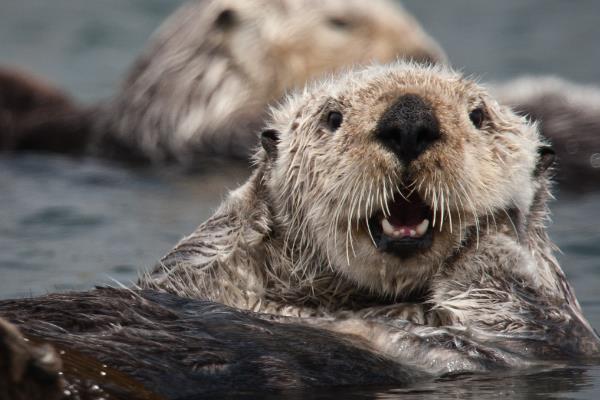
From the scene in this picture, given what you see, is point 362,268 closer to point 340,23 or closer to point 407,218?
point 407,218

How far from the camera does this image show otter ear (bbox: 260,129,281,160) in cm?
514

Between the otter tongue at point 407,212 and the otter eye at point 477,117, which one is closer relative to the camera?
the otter tongue at point 407,212

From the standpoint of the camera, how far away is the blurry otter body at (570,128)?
872cm

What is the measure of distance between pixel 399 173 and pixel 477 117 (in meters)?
0.58

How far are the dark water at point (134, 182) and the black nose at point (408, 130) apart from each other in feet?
2.49

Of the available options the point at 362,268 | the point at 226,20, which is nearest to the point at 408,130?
the point at 362,268

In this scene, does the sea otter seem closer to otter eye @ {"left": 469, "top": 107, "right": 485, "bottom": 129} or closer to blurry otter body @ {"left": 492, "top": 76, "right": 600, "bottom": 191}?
otter eye @ {"left": 469, "top": 107, "right": 485, "bottom": 129}

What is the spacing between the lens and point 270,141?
16.9 ft

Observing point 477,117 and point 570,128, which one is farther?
point 570,128

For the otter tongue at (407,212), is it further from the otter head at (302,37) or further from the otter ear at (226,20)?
the otter ear at (226,20)

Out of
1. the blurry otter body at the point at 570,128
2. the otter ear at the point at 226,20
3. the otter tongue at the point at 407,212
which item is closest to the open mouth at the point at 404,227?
the otter tongue at the point at 407,212

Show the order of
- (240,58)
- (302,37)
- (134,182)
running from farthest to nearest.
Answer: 1. (240,58)
2. (302,37)
3. (134,182)

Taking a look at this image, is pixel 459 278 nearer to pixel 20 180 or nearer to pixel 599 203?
pixel 599 203

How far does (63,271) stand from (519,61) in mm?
7692
